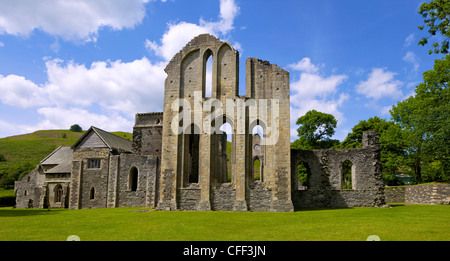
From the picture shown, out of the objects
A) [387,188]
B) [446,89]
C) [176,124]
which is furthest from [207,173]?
[446,89]

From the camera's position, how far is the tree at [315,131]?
45250 mm

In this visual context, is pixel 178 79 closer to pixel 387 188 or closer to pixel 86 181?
pixel 86 181

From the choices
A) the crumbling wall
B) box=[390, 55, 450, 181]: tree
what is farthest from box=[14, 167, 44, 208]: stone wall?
box=[390, 55, 450, 181]: tree

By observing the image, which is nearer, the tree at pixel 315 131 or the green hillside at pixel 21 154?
the tree at pixel 315 131

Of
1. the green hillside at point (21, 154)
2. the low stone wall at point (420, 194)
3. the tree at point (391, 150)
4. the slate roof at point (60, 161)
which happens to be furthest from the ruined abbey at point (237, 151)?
the green hillside at point (21, 154)

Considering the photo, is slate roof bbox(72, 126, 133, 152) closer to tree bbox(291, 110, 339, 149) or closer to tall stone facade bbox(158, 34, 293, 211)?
tall stone facade bbox(158, 34, 293, 211)

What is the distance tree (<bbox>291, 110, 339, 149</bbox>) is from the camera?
45250 millimetres

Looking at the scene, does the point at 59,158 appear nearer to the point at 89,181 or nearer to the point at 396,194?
the point at 89,181

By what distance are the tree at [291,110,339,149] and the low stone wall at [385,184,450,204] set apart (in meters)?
13.4

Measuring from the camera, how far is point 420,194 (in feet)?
92.6

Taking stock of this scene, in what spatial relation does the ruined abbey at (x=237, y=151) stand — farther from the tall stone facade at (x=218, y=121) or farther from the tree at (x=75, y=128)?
the tree at (x=75, y=128)

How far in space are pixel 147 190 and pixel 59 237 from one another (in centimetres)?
2052

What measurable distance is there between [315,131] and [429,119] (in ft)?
57.3

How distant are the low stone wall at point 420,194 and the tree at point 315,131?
43.9 feet
